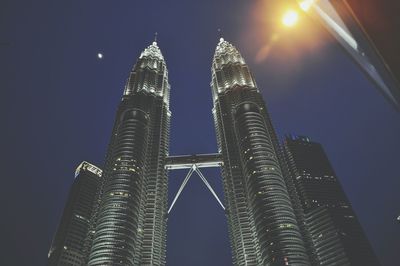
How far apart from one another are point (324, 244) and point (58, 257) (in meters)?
122

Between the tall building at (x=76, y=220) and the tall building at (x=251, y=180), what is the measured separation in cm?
6291

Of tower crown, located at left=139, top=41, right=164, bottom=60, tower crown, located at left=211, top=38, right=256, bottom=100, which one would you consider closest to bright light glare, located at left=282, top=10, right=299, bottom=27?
tower crown, located at left=211, top=38, right=256, bottom=100

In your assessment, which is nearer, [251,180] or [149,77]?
[251,180]

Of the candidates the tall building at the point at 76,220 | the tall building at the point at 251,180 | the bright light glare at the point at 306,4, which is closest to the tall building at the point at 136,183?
the tall building at the point at 251,180

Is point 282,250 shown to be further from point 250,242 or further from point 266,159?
point 266,159

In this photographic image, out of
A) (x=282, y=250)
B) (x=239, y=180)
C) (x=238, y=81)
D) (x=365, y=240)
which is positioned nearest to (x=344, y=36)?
(x=282, y=250)

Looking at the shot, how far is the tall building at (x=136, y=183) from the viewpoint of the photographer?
10112 cm

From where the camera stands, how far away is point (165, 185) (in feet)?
411

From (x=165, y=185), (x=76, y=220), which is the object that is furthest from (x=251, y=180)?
(x=76, y=220)

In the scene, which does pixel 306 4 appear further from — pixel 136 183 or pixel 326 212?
pixel 326 212

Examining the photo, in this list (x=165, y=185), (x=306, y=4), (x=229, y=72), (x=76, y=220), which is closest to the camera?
(x=306, y=4)

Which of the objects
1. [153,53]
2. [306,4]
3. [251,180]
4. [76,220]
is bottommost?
[306,4]

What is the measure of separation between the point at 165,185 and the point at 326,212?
3325 inches

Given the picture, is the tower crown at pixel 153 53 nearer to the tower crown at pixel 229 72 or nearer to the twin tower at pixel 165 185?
the twin tower at pixel 165 185
